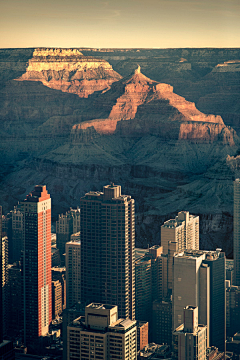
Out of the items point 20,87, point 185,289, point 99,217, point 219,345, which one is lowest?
point 219,345

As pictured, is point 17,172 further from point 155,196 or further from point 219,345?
point 219,345

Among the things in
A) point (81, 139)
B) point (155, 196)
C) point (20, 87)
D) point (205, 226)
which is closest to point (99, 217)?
point (205, 226)

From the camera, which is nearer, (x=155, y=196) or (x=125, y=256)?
(x=125, y=256)

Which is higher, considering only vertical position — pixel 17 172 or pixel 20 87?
pixel 20 87

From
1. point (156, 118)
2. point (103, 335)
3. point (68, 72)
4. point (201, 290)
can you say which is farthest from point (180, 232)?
point (68, 72)

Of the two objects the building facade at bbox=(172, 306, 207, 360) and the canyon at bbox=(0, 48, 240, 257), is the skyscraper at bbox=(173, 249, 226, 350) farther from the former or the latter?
the canyon at bbox=(0, 48, 240, 257)

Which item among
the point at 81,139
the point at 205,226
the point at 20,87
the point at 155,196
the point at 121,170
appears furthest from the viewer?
the point at 20,87
